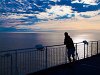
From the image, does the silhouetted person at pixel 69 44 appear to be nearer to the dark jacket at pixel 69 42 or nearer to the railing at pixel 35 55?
the dark jacket at pixel 69 42

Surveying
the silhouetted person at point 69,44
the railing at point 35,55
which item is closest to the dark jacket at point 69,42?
the silhouetted person at point 69,44

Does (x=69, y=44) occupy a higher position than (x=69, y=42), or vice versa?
(x=69, y=42)

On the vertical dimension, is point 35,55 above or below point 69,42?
below

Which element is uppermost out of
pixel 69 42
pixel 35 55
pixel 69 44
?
pixel 69 42

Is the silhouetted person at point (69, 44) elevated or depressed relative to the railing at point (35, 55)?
elevated

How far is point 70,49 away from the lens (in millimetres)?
13383

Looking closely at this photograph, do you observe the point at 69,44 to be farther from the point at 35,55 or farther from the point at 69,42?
the point at 35,55

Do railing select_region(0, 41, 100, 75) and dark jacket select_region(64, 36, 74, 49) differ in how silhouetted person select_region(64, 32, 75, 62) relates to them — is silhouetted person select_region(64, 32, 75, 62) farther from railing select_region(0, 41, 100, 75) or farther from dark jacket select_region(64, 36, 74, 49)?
railing select_region(0, 41, 100, 75)

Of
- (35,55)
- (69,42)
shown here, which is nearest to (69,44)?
(69,42)

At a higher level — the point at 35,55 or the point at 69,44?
the point at 69,44

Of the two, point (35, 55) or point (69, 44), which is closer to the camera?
→ point (69, 44)

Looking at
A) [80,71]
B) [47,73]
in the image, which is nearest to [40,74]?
[47,73]

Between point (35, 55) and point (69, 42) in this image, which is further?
point (35, 55)

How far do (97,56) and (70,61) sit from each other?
4.19m
